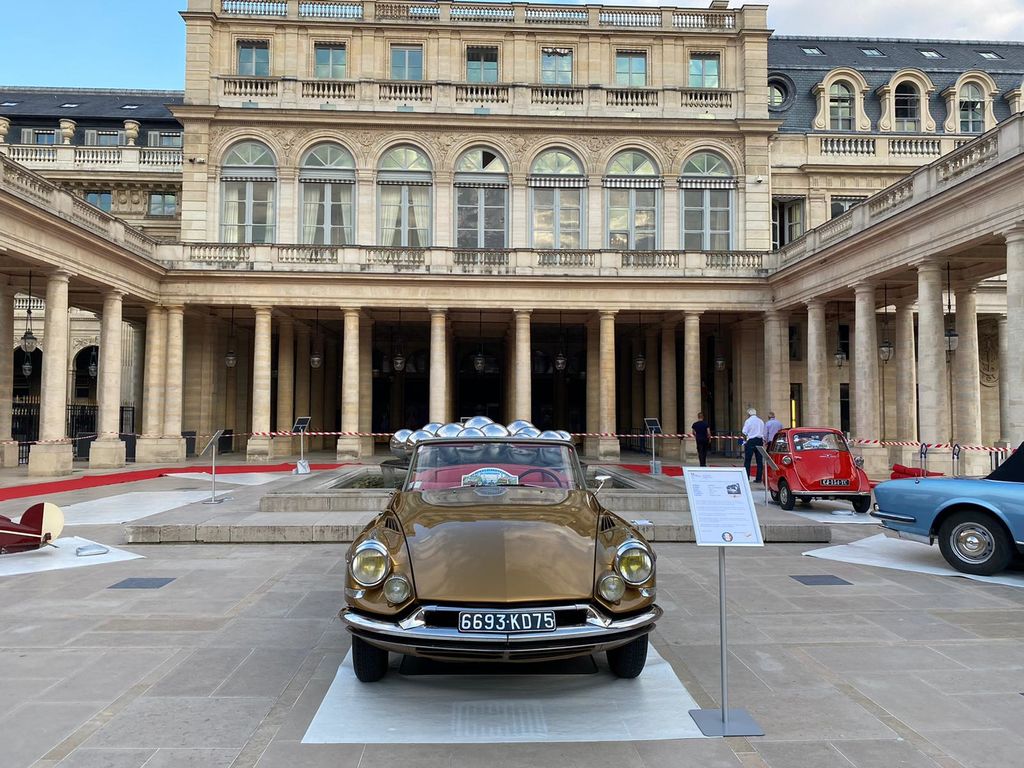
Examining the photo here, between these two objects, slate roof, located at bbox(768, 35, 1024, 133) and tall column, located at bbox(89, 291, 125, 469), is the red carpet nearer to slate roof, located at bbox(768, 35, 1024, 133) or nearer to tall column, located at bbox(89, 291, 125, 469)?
tall column, located at bbox(89, 291, 125, 469)

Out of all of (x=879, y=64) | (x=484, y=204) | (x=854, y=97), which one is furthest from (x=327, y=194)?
(x=879, y=64)

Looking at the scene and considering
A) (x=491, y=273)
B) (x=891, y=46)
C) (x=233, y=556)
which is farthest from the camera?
(x=891, y=46)

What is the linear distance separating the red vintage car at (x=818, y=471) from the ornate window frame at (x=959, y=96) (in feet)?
83.3

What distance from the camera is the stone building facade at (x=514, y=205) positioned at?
84.4 feet

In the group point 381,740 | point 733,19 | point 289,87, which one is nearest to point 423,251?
point 289,87

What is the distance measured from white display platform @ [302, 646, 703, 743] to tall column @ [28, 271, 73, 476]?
18.5 m

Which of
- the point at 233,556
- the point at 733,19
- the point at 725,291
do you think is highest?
the point at 733,19

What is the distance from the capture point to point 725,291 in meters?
26.4

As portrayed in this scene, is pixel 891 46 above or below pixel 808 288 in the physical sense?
above

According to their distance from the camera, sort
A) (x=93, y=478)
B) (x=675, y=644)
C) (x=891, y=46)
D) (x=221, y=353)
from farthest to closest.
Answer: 1. (x=891, y=46)
2. (x=221, y=353)
3. (x=93, y=478)
4. (x=675, y=644)

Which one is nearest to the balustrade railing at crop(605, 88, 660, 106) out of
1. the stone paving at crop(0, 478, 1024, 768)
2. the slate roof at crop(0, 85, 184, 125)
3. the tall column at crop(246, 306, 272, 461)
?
the tall column at crop(246, 306, 272, 461)

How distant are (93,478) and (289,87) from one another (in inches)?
695

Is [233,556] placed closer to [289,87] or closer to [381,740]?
[381,740]

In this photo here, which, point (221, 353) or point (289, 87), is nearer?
point (289, 87)
